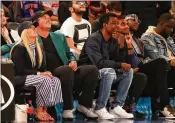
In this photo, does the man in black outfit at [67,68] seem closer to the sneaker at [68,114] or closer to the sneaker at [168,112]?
the sneaker at [68,114]

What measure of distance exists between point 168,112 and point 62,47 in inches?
77.6

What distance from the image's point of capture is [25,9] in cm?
990

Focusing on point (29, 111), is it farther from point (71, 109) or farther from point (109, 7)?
point (109, 7)

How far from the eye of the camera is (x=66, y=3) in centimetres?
1045

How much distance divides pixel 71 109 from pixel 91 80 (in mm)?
470

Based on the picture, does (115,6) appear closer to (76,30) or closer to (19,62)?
(76,30)

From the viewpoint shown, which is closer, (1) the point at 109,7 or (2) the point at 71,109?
(2) the point at 71,109

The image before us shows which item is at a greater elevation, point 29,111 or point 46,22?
point 46,22

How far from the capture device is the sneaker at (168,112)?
882cm

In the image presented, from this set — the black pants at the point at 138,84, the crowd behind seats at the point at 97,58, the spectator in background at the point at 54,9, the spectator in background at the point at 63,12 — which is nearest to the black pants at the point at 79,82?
the crowd behind seats at the point at 97,58

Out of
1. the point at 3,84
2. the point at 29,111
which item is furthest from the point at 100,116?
the point at 3,84

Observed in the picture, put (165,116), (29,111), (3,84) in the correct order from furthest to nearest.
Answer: (165,116) < (29,111) < (3,84)

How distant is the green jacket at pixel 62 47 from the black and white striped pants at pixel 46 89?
1.78ft

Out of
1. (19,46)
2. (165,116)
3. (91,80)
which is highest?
(19,46)
